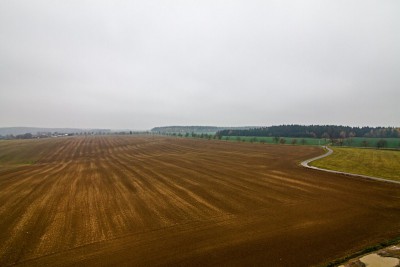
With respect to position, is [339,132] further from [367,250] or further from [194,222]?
[194,222]

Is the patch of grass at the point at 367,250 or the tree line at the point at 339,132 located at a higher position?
the tree line at the point at 339,132

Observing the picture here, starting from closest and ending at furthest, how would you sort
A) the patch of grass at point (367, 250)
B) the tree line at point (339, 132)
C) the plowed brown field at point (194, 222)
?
the patch of grass at point (367, 250)
the plowed brown field at point (194, 222)
the tree line at point (339, 132)

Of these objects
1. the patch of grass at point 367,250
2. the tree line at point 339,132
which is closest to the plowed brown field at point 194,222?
the patch of grass at point 367,250

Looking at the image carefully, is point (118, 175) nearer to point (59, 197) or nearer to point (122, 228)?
point (59, 197)

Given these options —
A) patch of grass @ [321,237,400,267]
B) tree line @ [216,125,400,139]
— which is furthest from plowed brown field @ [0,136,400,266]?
tree line @ [216,125,400,139]

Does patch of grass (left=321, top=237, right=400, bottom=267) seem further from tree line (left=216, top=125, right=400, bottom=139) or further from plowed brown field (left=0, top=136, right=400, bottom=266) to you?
tree line (left=216, top=125, right=400, bottom=139)

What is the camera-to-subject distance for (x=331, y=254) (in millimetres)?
11508

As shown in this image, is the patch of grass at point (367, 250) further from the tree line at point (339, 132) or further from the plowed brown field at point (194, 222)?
the tree line at point (339, 132)

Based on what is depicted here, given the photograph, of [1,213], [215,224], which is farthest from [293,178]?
[1,213]

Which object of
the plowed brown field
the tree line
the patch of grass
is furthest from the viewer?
the tree line

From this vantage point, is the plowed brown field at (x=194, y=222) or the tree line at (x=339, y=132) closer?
the plowed brown field at (x=194, y=222)

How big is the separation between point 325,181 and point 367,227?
14.3 metres

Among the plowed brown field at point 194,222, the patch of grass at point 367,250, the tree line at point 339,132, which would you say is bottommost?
the plowed brown field at point 194,222

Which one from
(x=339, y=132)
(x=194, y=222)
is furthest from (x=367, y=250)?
(x=339, y=132)
